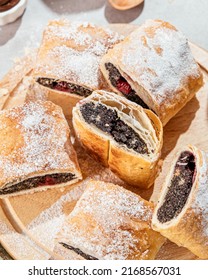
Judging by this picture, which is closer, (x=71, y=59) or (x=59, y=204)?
(x=59, y=204)

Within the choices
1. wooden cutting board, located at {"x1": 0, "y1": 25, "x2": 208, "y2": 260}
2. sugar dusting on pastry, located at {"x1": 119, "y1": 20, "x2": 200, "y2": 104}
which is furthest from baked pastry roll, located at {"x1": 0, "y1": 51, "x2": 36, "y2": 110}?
sugar dusting on pastry, located at {"x1": 119, "y1": 20, "x2": 200, "y2": 104}

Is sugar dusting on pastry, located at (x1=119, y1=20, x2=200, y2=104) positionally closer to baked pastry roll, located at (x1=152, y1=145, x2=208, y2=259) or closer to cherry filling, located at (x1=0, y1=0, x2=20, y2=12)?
baked pastry roll, located at (x1=152, y1=145, x2=208, y2=259)

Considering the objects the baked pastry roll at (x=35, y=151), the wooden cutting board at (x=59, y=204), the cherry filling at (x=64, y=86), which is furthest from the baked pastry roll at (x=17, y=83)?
the wooden cutting board at (x=59, y=204)

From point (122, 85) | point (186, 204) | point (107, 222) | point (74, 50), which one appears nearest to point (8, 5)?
point (74, 50)

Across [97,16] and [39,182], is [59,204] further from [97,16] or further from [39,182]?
[97,16]
